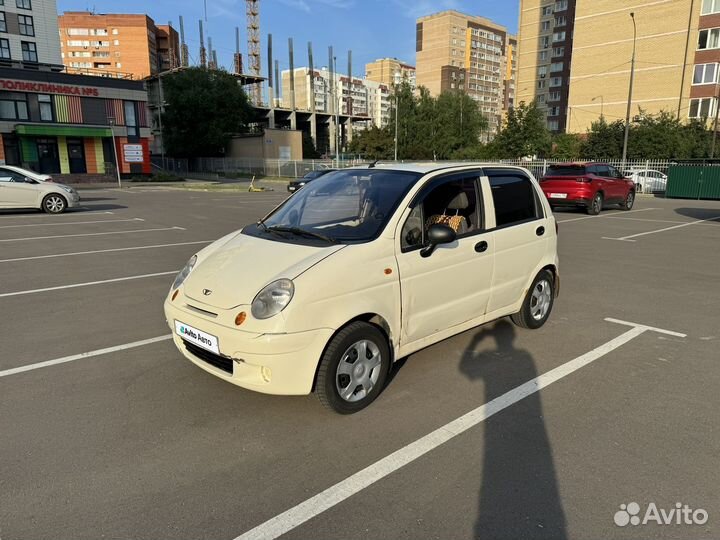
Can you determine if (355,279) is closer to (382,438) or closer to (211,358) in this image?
(382,438)

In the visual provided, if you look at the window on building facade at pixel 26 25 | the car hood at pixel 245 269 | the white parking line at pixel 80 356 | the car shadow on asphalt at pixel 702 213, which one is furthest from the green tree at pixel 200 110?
the car hood at pixel 245 269

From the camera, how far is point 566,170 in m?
17.4

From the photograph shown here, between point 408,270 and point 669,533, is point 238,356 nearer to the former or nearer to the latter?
point 408,270

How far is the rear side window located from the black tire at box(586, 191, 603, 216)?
43.3ft

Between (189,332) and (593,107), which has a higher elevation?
(593,107)

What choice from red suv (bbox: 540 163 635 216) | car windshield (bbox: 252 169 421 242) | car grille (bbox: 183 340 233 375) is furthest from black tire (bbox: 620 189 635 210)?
car grille (bbox: 183 340 233 375)

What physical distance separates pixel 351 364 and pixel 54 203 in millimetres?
16650

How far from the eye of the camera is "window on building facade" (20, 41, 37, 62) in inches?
2208

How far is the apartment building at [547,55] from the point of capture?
7638cm

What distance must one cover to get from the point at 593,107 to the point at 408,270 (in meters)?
65.2

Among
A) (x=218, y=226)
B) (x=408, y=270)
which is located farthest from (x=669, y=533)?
(x=218, y=226)

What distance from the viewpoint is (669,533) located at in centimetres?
246

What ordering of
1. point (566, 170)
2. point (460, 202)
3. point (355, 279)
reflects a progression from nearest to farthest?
point (355, 279) < point (460, 202) < point (566, 170)

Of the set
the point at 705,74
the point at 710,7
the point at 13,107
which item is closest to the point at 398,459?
the point at 13,107
